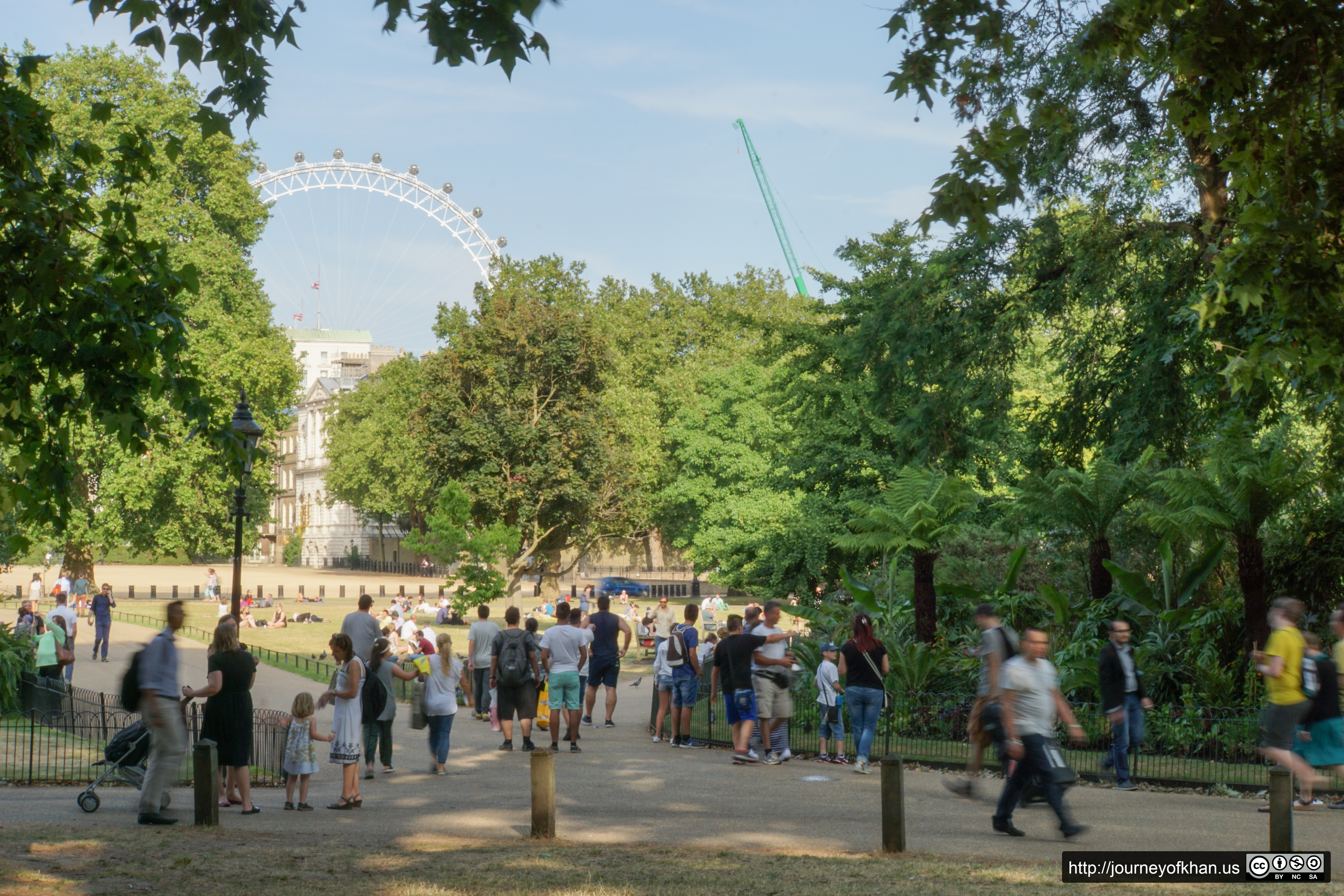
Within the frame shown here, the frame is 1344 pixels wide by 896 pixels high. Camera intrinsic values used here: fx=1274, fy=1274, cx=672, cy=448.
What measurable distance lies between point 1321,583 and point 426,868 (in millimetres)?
11919

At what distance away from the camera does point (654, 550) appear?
89000 mm

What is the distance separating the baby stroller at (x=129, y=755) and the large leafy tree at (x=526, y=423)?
120ft

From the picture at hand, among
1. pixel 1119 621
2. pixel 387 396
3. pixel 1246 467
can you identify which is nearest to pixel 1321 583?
pixel 1246 467

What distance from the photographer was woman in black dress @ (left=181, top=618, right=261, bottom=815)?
1022 centimetres

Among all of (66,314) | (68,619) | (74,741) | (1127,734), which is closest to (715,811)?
(1127,734)

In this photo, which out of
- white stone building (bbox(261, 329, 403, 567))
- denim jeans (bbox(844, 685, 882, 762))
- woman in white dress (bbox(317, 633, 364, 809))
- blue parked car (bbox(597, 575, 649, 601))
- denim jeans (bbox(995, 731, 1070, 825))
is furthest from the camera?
white stone building (bbox(261, 329, 403, 567))

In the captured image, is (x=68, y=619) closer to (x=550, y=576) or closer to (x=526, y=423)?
(x=526, y=423)

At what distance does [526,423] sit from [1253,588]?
37461mm

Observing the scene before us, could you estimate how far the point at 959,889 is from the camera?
24.0 feet

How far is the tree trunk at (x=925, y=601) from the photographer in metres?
17.5

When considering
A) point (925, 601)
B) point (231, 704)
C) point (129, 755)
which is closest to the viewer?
point (231, 704)

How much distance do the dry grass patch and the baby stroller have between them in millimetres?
1658

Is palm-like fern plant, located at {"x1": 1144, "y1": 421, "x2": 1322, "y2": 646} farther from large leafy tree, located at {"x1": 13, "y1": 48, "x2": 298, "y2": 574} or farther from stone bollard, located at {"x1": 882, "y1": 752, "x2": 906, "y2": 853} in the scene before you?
large leafy tree, located at {"x1": 13, "y1": 48, "x2": 298, "y2": 574}

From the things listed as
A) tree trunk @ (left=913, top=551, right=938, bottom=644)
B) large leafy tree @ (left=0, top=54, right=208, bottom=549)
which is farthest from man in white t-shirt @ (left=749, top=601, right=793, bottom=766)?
large leafy tree @ (left=0, top=54, right=208, bottom=549)
